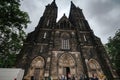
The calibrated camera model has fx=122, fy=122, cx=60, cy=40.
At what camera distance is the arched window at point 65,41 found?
23.8m

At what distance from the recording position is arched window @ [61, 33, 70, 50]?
78.0ft

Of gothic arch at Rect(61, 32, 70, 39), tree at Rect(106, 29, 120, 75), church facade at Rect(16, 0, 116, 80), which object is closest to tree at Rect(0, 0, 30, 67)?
church facade at Rect(16, 0, 116, 80)

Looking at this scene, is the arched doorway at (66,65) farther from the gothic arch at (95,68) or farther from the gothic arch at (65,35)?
the gothic arch at (65,35)

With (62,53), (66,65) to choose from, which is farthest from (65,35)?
(66,65)

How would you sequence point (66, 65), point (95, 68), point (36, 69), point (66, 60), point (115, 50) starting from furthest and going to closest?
point (115, 50)
point (66, 60)
point (66, 65)
point (95, 68)
point (36, 69)

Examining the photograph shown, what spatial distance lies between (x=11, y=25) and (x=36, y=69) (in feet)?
33.5

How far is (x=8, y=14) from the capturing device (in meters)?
12.6

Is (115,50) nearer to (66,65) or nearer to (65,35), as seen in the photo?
(65,35)

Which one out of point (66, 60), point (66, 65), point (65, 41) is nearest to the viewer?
point (66, 65)

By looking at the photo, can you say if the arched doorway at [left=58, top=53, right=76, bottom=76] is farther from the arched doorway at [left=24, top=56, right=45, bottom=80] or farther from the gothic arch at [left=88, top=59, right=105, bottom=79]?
the arched doorway at [left=24, top=56, right=45, bottom=80]

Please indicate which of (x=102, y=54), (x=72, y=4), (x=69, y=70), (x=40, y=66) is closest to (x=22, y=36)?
(x=40, y=66)

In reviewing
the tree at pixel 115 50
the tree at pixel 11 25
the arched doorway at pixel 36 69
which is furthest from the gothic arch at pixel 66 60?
the tree at pixel 115 50

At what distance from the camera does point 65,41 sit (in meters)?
24.8

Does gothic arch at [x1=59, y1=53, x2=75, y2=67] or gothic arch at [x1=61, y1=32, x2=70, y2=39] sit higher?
gothic arch at [x1=61, y1=32, x2=70, y2=39]
